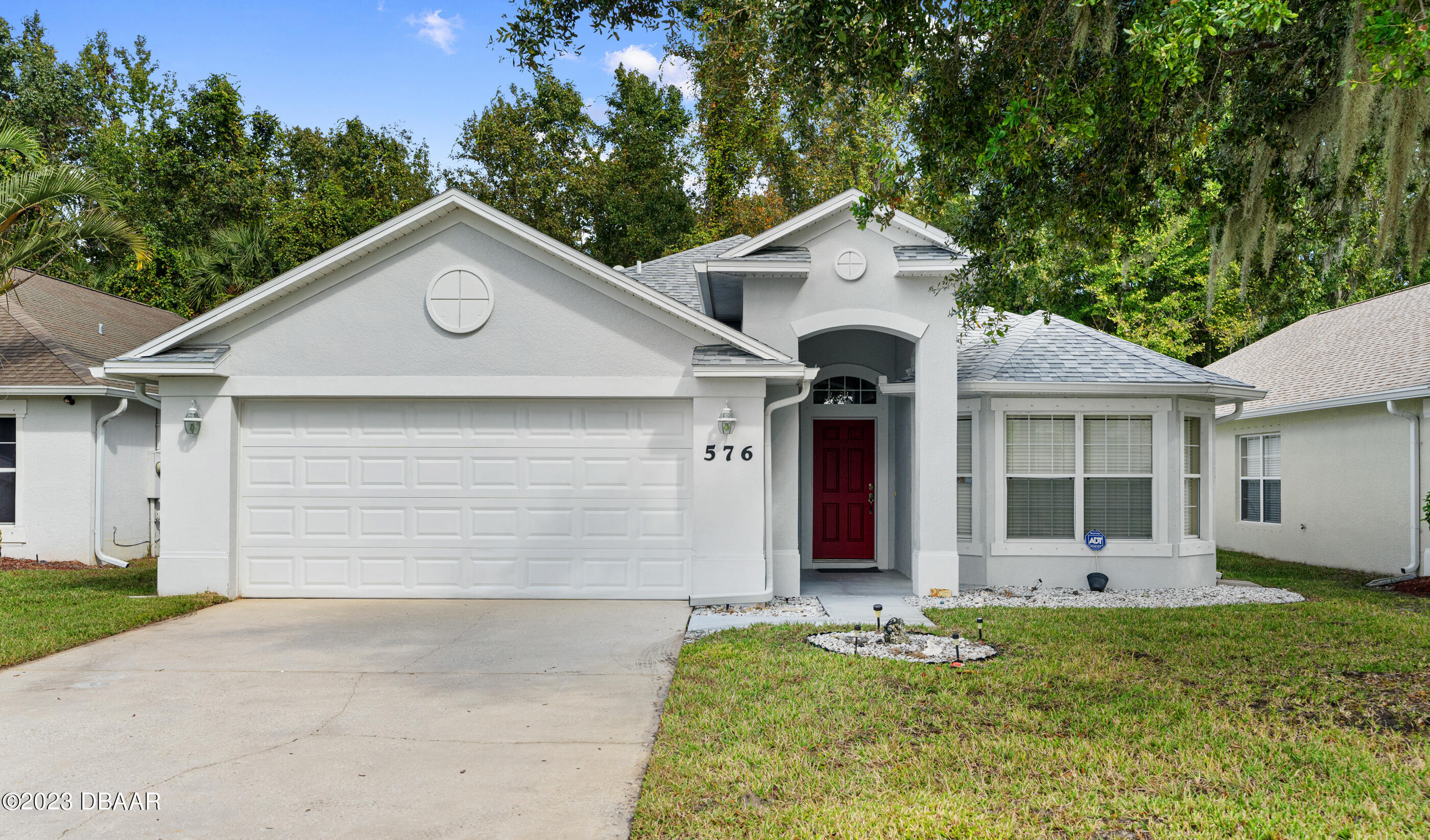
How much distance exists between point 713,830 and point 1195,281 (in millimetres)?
24866

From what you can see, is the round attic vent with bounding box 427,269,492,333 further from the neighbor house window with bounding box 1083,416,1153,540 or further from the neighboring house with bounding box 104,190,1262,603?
the neighbor house window with bounding box 1083,416,1153,540

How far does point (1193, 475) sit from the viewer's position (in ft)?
37.1

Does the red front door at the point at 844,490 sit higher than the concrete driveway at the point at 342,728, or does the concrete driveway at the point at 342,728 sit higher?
the red front door at the point at 844,490

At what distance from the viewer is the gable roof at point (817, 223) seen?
32.9 feet

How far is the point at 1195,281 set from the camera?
24406mm

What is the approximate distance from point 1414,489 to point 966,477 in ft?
21.0

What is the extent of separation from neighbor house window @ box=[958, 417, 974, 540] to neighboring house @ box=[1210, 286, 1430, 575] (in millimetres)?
4235

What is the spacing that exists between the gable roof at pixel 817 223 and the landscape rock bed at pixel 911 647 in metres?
4.45

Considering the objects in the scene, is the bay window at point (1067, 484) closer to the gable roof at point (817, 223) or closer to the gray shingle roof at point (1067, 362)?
the gray shingle roof at point (1067, 362)

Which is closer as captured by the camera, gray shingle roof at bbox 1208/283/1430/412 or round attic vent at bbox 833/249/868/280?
round attic vent at bbox 833/249/868/280

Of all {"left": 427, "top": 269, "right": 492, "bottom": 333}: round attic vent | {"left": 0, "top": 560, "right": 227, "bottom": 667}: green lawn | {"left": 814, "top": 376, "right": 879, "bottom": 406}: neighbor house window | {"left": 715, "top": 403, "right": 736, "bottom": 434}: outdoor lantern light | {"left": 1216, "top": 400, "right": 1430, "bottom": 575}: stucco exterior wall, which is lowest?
{"left": 0, "top": 560, "right": 227, "bottom": 667}: green lawn

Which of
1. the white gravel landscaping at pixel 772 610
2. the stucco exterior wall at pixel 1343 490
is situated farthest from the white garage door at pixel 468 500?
the stucco exterior wall at pixel 1343 490

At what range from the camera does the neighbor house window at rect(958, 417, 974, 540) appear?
36.4ft

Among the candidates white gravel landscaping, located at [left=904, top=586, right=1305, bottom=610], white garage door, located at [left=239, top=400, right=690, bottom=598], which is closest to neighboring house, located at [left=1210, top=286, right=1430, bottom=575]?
white gravel landscaping, located at [left=904, top=586, right=1305, bottom=610]
